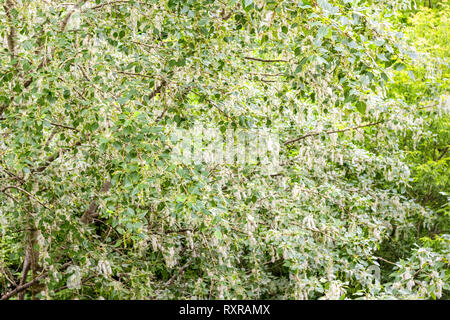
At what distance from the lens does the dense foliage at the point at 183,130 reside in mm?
2539

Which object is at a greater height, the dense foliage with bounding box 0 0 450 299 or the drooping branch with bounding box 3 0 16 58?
the drooping branch with bounding box 3 0 16 58

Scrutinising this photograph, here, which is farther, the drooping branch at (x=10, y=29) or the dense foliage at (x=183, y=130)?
the drooping branch at (x=10, y=29)

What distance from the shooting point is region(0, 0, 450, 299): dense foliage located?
2539 millimetres

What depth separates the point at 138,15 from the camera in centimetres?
338

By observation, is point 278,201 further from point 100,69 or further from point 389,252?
point 389,252

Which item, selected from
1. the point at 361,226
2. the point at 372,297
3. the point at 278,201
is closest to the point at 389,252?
the point at 361,226

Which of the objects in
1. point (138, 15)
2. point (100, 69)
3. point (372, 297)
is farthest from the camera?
point (138, 15)

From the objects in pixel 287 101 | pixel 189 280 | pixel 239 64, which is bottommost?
pixel 189 280

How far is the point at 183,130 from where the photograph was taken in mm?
3418

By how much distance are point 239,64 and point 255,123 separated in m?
0.80

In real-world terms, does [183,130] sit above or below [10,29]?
below

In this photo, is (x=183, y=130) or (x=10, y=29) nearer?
(x=183, y=130)

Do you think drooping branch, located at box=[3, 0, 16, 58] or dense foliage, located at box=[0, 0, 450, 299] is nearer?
dense foliage, located at box=[0, 0, 450, 299]

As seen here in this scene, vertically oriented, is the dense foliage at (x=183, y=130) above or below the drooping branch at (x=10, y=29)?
below
